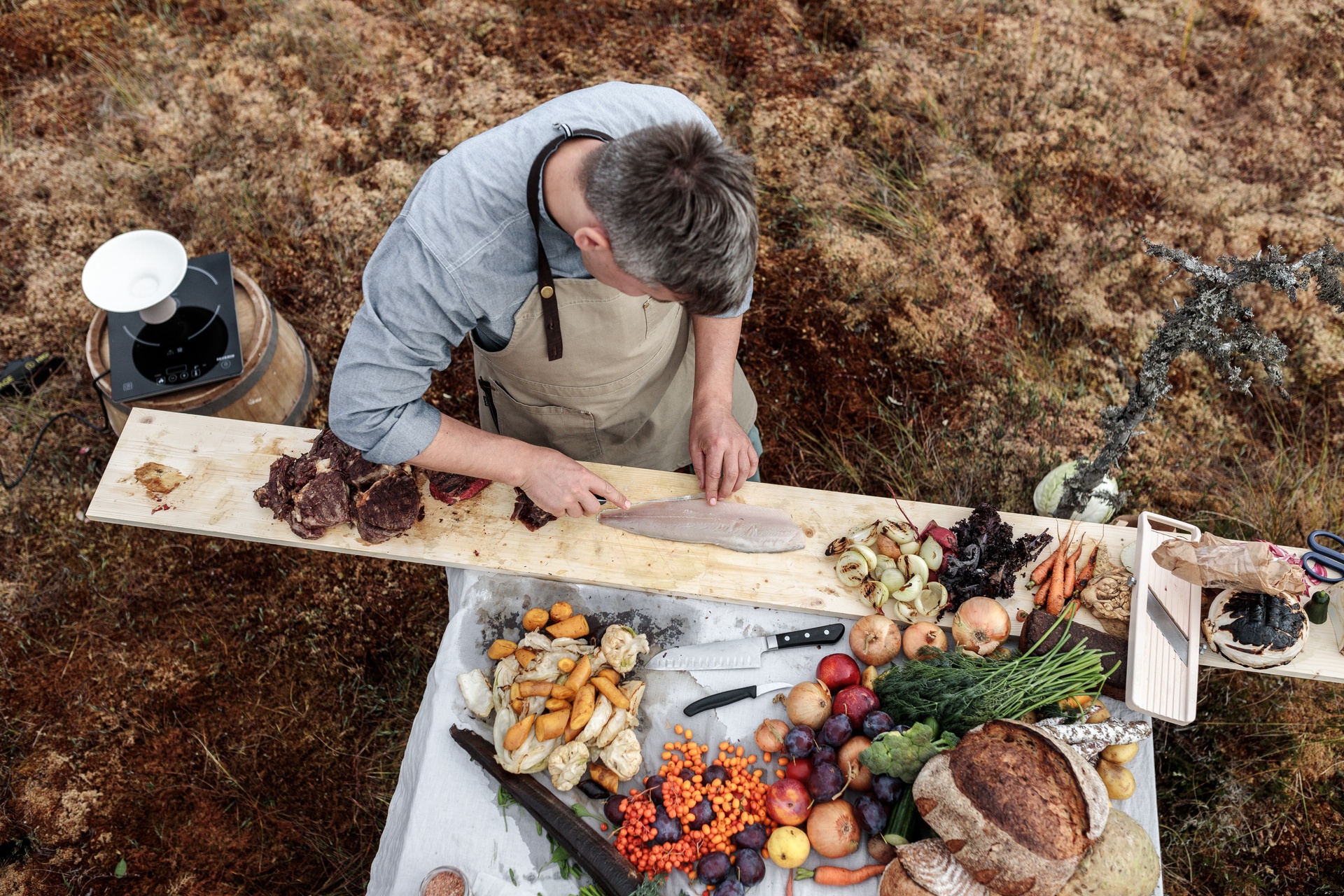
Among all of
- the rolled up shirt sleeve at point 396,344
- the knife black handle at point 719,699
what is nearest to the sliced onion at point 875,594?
the knife black handle at point 719,699

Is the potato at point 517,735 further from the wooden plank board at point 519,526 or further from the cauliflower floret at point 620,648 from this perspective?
the wooden plank board at point 519,526

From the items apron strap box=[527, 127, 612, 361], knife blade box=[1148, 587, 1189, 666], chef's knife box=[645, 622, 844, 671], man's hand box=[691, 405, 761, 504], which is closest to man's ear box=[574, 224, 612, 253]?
apron strap box=[527, 127, 612, 361]

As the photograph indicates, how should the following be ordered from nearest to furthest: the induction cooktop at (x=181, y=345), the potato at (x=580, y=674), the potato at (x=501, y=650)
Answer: the potato at (x=580, y=674), the potato at (x=501, y=650), the induction cooktop at (x=181, y=345)

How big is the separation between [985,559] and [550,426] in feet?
5.35

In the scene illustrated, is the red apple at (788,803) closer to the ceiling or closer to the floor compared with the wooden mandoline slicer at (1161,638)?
closer to the floor

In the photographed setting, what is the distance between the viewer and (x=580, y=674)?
2.42 meters

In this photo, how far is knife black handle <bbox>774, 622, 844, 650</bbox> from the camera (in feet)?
8.36

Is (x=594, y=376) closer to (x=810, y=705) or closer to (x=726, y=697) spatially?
(x=726, y=697)

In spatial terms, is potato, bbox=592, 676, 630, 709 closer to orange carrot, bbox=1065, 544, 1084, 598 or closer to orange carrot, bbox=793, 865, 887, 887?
orange carrot, bbox=793, 865, 887, 887

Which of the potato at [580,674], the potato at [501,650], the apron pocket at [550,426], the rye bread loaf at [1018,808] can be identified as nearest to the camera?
the rye bread loaf at [1018,808]

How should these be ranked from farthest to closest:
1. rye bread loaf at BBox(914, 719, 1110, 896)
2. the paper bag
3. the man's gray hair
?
the paper bag → rye bread loaf at BBox(914, 719, 1110, 896) → the man's gray hair

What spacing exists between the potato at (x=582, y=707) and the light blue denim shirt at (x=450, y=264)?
962 mm

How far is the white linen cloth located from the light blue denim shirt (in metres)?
0.79

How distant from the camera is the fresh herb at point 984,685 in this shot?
2.17 m
